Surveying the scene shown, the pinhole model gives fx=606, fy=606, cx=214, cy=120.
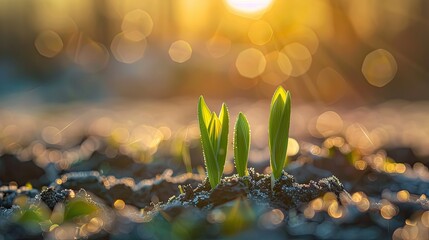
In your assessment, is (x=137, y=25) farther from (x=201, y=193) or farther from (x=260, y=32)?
(x=201, y=193)

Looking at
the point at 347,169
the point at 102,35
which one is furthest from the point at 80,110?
the point at 347,169

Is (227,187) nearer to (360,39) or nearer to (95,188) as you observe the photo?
(95,188)

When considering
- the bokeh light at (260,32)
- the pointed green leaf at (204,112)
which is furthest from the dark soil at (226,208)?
the bokeh light at (260,32)

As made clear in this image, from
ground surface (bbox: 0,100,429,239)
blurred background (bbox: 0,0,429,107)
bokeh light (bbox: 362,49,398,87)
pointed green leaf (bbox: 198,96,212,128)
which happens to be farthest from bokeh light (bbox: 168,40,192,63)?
pointed green leaf (bbox: 198,96,212,128)

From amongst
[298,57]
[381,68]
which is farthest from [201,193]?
[381,68]

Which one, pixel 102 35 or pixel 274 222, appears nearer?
pixel 274 222

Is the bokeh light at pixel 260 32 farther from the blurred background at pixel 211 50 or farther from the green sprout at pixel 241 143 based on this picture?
the green sprout at pixel 241 143
